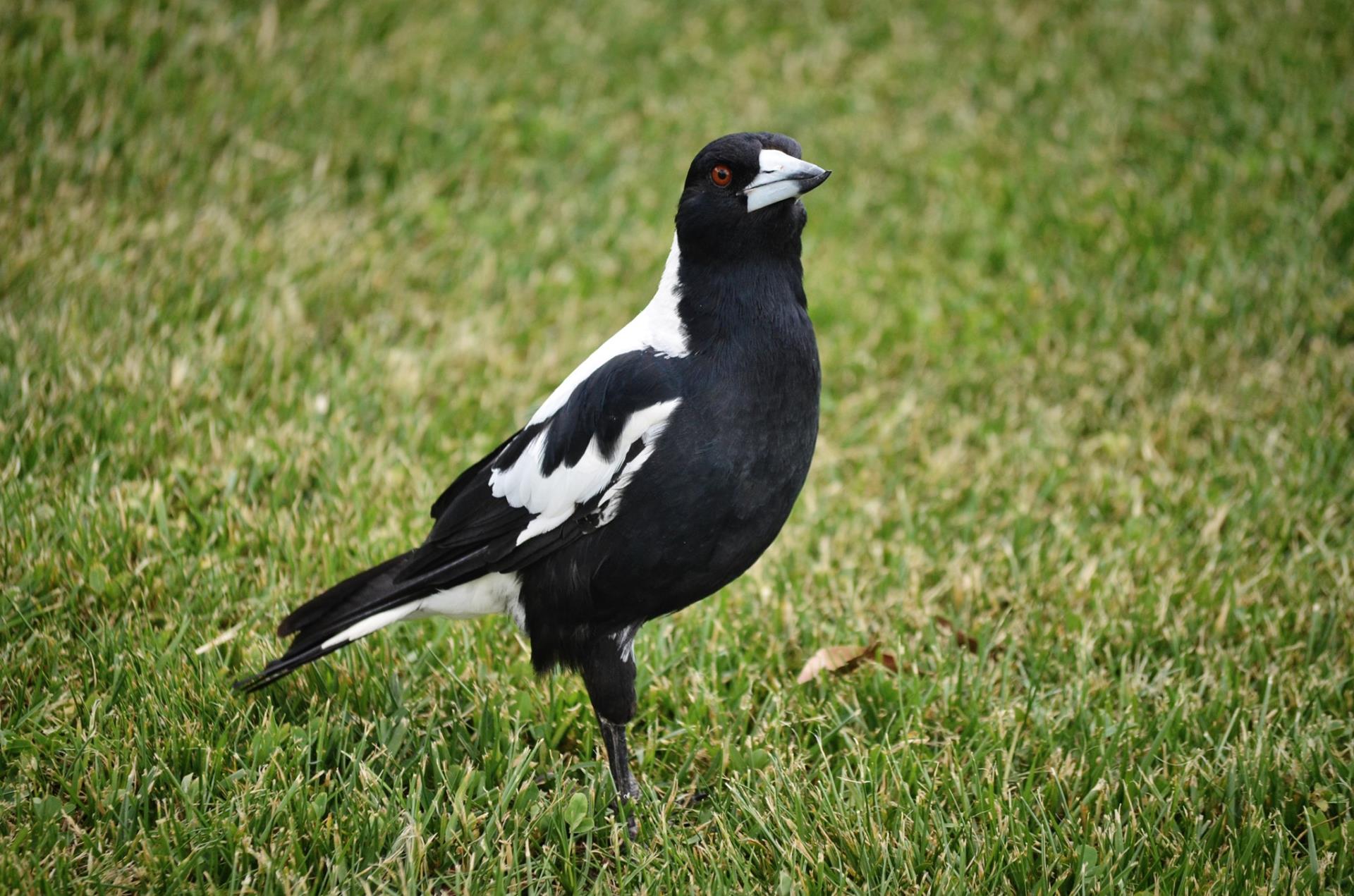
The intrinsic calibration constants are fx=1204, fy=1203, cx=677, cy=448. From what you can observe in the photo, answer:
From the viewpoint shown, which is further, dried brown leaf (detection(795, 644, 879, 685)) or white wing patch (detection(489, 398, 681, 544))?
dried brown leaf (detection(795, 644, 879, 685))

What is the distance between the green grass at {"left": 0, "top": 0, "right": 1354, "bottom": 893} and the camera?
2.16 meters

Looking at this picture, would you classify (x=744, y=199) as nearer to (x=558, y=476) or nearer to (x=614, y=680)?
(x=558, y=476)

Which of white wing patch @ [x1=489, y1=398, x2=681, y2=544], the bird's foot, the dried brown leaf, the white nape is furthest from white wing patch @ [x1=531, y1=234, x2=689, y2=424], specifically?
the dried brown leaf

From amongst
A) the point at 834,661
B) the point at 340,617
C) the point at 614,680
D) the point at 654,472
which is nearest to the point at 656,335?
the point at 654,472

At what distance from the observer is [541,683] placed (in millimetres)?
2596

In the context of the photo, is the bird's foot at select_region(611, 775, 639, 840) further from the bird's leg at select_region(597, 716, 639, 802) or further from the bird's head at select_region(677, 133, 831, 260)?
the bird's head at select_region(677, 133, 831, 260)

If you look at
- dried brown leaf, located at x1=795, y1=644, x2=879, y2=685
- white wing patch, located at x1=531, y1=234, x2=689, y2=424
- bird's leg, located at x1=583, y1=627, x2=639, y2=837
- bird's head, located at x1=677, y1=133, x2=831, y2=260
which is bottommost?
dried brown leaf, located at x1=795, y1=644, x2=879, y2=685

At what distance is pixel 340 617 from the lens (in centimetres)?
226

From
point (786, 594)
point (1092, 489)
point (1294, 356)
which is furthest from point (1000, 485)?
point (1294, 356)

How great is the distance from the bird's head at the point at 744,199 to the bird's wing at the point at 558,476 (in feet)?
0.76

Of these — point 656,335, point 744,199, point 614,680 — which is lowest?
point 614,680

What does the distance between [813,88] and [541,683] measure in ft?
12.5

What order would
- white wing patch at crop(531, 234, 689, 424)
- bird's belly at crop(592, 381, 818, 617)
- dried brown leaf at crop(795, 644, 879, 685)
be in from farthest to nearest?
1. dried brown leaf at crop(795, 644, 879, 685)
2. white wing patch at crop(531, 234, 689, 424)
3. bird's belly at crop(592, 381, 818, 617)

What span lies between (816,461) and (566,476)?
1.57 metres
